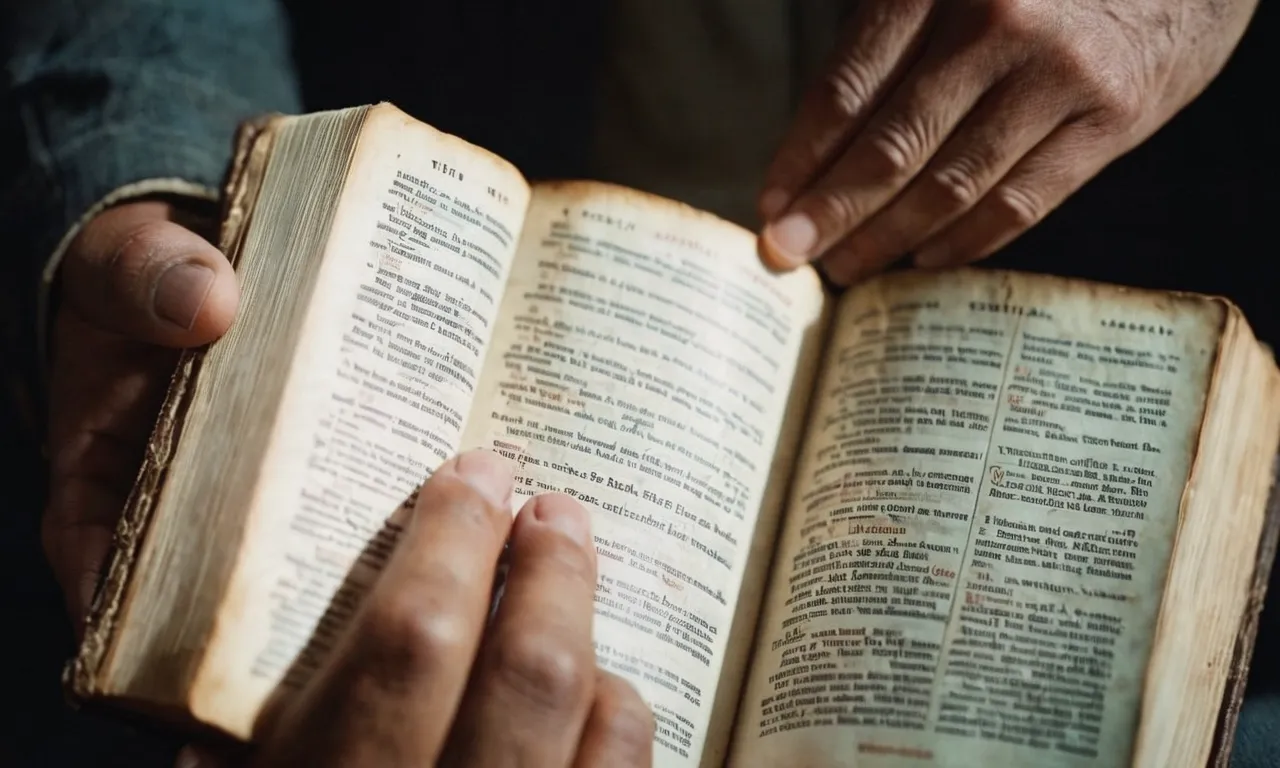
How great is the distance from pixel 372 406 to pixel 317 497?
0.07m

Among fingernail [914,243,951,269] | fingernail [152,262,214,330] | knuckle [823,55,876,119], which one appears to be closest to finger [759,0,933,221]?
knuckle [823,55,876,119]

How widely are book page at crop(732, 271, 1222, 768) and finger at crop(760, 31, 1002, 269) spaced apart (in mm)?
85

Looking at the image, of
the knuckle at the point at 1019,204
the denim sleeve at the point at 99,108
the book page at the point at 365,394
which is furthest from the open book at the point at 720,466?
the denim sleeve at the point at 99,108

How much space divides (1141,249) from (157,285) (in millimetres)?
878

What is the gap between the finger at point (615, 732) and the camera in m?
0.61

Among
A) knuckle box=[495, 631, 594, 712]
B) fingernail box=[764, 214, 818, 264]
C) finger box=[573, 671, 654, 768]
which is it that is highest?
fingernail box=[764, 214, 818, 264]

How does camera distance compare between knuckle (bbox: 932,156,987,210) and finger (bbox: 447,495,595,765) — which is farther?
knuckle (bbox: 932,156,987,210)

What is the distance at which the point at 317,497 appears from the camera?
618mm

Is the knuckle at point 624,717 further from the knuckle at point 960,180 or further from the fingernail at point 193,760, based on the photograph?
the knuckle at point 960,180

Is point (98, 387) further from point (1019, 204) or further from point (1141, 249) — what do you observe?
point (1141, 249)

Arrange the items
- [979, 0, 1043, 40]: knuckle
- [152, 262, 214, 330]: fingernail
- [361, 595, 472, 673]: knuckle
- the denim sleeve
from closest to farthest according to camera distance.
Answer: [361, 595, 472, 673]: knuckle
[152, 262, 214, 330]: fingernail
[979, 0, 1043, 40]: knuckle
the denim sleeve

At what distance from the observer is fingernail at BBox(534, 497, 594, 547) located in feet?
2.13

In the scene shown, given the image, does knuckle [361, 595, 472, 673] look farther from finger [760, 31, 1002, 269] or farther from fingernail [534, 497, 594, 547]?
finger [760, 31, 1002, 269]

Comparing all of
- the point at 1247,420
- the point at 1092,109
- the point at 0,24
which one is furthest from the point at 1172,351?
the point at 0,24
